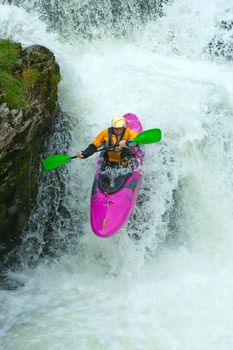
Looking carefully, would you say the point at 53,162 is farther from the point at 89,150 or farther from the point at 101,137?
the point at 101,137

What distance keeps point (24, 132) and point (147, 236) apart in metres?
2.09

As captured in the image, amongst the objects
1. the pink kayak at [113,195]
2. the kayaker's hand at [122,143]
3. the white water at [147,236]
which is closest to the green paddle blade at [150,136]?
the kayaker's hand at [122,143]

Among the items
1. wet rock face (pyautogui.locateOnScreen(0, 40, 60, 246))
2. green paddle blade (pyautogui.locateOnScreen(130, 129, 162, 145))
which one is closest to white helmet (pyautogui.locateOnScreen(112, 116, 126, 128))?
green paddle blade (pyautogui.locateOnScreen(130, 129, 162, 145))

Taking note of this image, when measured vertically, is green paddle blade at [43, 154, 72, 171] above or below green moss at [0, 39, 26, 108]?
Result: below

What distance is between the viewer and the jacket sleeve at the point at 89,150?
598cm

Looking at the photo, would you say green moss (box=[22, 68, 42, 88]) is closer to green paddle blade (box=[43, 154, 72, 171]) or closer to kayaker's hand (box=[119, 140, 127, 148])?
green paddle blade (box=[43, 154, 72, 171])

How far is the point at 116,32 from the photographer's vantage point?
8.83 m

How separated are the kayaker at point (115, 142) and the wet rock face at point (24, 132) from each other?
2.00 feet

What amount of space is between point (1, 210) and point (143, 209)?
1.82 meters

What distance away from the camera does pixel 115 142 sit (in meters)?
6.07

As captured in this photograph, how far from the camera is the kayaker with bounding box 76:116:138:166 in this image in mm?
6004

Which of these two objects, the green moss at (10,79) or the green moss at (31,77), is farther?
the green moss at (31,77)

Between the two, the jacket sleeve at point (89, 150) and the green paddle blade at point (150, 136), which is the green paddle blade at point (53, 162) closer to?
the jacket sleeve at point (89, 150)

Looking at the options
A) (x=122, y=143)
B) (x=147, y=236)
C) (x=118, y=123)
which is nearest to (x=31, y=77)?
(x=118, y=123)
